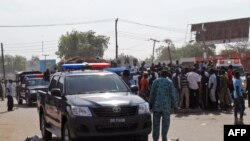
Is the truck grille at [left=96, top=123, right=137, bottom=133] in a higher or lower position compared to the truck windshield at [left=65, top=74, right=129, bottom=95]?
lower

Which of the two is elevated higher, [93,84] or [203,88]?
[93,84]

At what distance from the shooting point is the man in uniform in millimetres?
10711

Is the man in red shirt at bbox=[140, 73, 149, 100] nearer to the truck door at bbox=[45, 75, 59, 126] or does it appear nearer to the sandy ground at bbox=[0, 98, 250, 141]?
the sandy ground at bbox=[0, 98, 250, 141]

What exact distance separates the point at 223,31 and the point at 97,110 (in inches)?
2539

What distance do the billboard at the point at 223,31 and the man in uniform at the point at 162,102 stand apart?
59.4m

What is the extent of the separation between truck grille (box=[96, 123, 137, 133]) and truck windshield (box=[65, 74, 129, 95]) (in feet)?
4.14

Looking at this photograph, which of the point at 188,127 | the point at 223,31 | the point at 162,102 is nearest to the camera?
the point at 162,102

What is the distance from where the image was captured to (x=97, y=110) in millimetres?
9766

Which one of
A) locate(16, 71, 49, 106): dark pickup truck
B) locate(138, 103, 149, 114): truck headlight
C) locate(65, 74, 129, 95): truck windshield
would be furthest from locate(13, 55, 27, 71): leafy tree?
locate(138, 103, 149, 114): truck headlight

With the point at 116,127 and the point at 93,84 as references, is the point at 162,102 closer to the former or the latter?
the point at 116,127

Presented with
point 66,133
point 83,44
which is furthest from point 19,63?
point 66,133

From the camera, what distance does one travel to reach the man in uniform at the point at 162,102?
1071cm

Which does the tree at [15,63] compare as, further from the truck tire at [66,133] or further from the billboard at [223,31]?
the truck tire at [66,133]

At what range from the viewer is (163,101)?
1073 centimetres
